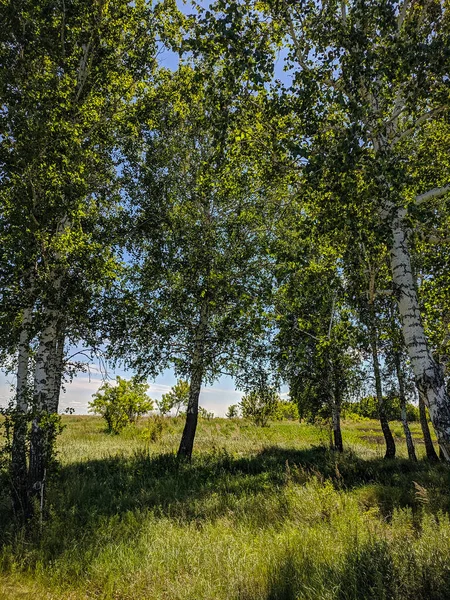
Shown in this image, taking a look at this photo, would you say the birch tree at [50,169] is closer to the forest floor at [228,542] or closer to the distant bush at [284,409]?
the forest floor at [228,542]

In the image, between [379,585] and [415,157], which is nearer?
[379,585]

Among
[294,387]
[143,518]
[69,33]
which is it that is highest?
[69,33]

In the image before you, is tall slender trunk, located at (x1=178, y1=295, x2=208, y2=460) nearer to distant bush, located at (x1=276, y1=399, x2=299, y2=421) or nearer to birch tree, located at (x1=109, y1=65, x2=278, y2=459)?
birch tree, located at (x1=109, y1=65, x2=278, y2=459)

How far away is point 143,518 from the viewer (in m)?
7.00

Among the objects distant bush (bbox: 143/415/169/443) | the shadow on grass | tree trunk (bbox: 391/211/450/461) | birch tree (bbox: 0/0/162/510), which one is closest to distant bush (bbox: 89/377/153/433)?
distant bush (bbox: 143/415/169/443)

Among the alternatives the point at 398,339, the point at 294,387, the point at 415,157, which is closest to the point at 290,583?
the point at 398,339

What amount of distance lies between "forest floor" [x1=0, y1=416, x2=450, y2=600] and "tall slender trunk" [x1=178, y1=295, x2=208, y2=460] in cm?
248

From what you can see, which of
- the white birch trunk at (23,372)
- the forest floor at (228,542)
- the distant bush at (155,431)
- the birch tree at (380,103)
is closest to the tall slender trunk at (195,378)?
the forest floor at (228,542)

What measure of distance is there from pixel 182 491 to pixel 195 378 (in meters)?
3.59

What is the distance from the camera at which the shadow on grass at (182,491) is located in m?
6.66

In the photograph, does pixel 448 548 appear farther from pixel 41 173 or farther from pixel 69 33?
pixel 69 33

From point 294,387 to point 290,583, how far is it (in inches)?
553

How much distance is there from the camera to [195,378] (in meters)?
12.0

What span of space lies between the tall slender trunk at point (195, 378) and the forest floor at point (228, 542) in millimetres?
2484
